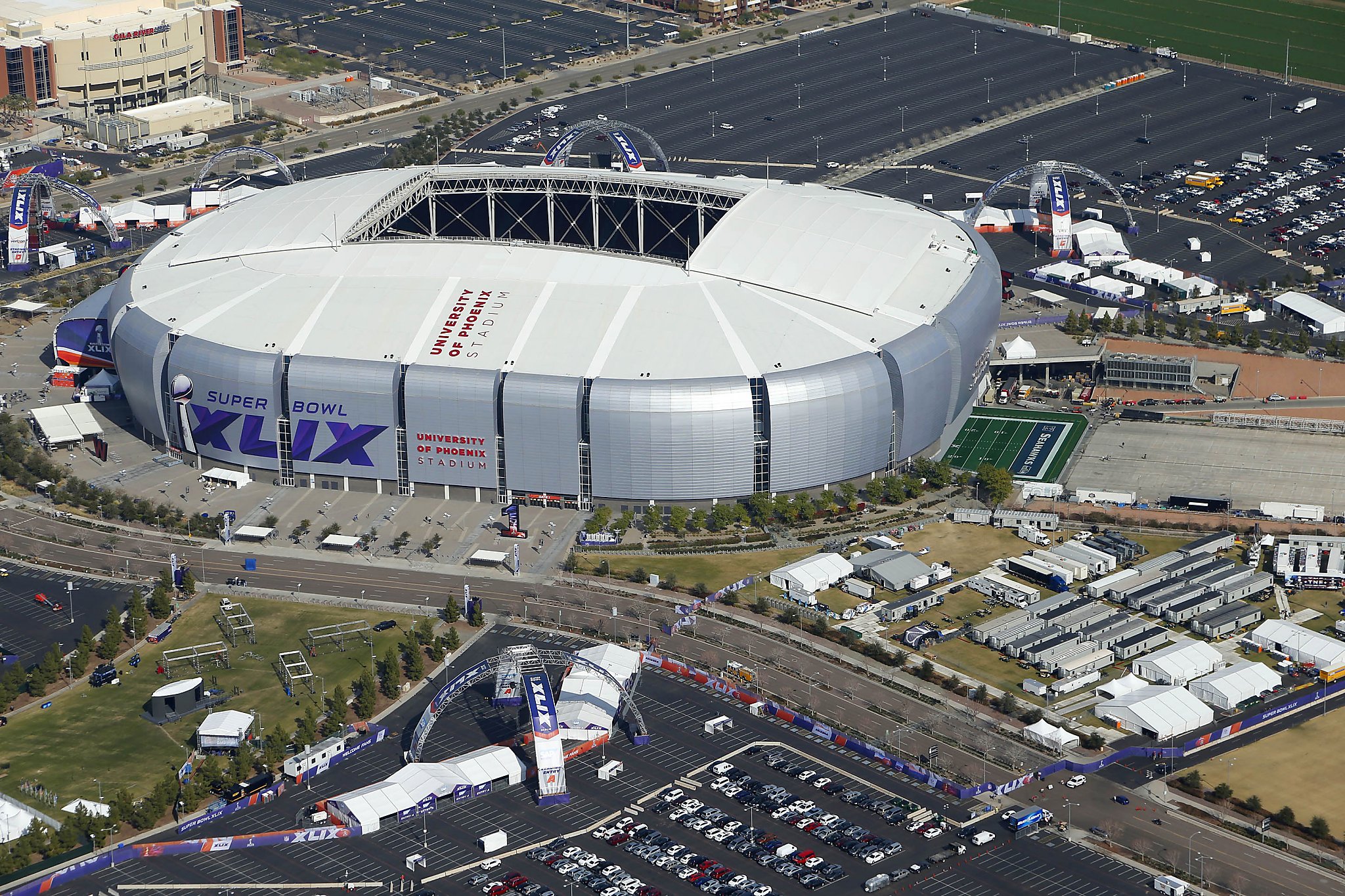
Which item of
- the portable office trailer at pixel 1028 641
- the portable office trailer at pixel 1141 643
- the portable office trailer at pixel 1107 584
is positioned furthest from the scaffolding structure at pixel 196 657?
the portable office trailer at pixel 1107 584

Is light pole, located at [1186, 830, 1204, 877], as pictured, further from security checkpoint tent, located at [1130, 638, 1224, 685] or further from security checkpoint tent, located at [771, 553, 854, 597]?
Result: security checkpoint tent, located at [771, 553, 854, 597]

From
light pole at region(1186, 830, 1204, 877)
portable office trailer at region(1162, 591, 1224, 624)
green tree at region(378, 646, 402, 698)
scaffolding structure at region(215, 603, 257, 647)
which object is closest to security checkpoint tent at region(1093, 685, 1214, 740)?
portable office trailer at region(1162, 591, 1224, 624)

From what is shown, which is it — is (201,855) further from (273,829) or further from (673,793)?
(673,793)

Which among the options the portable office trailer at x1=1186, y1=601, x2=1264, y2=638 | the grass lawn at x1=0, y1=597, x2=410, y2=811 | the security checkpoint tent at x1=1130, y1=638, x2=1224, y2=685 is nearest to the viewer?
the grass lawn at x1=0, y1=597, x2=410, y2=811

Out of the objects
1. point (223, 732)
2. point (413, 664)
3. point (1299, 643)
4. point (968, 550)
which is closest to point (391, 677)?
point (413, 664)

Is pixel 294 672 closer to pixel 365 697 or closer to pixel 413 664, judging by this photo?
pixel 365 697

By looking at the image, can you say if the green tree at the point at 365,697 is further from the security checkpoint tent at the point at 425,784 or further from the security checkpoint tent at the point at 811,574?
the security checkpoint tent at the point at 811,574
